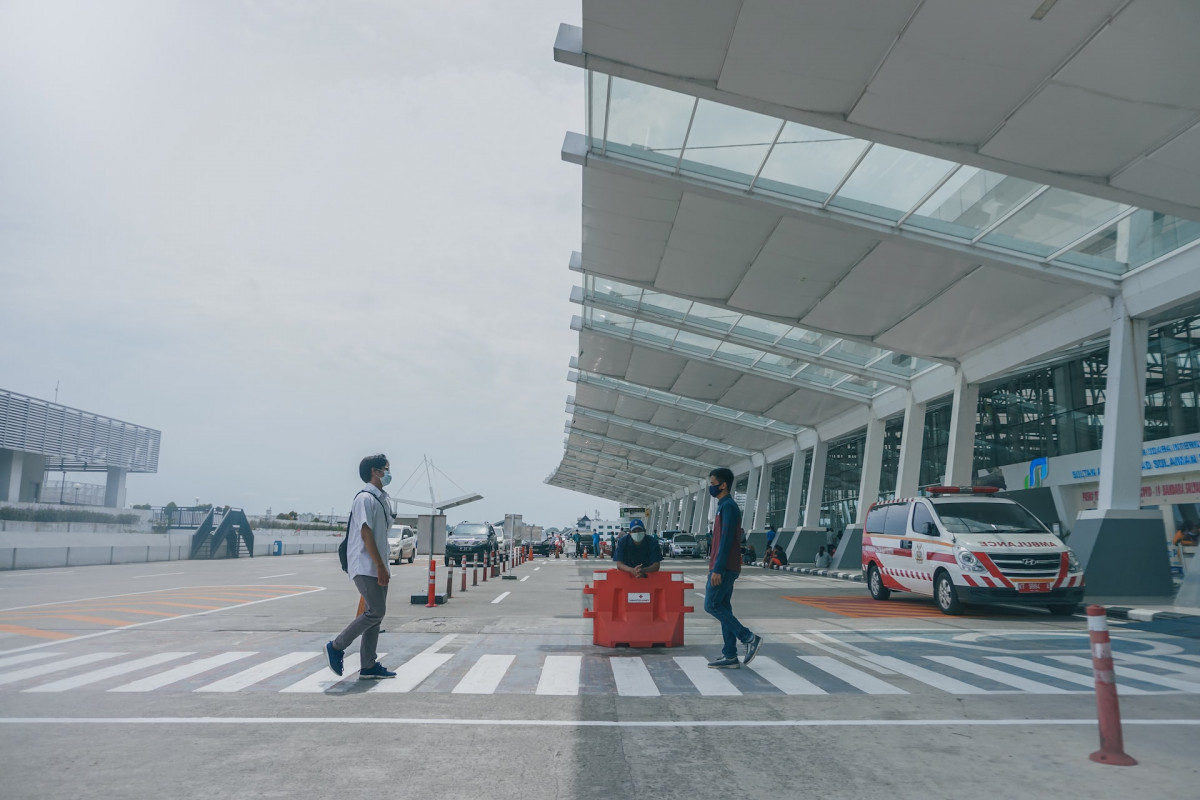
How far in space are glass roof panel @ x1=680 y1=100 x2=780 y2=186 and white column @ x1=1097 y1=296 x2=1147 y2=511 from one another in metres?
8.82

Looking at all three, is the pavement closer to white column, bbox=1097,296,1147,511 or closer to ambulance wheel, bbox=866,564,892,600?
ambulance wheel, bbox=866,564,892,600

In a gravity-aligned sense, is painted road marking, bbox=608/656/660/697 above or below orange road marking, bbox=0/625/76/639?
above

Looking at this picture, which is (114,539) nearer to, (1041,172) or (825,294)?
(825,294)

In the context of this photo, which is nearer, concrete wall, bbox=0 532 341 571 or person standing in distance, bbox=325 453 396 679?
person standing in distance, bbox=325 453 396 679

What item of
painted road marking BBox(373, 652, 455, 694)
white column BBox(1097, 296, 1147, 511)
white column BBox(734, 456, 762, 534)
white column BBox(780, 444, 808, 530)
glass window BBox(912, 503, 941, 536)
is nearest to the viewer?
painted road marking BBox(373, 652, 455, 694)

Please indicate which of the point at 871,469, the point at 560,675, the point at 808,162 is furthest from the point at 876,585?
the point at 871,469

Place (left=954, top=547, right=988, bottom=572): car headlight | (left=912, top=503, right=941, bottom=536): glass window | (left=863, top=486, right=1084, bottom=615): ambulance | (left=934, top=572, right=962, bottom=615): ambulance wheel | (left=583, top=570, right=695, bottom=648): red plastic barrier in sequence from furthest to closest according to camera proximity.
A: (left=912, top=503, right=941, bottom=536): glass window → (left=934, top=572, right=962, bottom=615): ambulance wheel → (left=954, top=547, right=988, bottom=572): car headlight → (left=863, top=486, right=1084, bottom=615): ambulance → (left=583, top=570, right=695, bottom=648): red plastic barrier

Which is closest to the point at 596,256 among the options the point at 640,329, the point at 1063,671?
the point at 640,329

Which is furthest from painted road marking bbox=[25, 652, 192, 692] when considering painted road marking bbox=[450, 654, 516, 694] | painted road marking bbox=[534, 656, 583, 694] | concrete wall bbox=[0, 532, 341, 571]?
concrete wall bbox=[0, 532, 341, 571]

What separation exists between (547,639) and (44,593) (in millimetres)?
12639

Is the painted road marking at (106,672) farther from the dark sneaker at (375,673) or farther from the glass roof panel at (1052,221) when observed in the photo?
the glass roof panel at (1052,221)

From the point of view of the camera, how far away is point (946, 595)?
1488cm

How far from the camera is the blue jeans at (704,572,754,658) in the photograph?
28.8 feet

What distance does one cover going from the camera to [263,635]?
1101 cm
